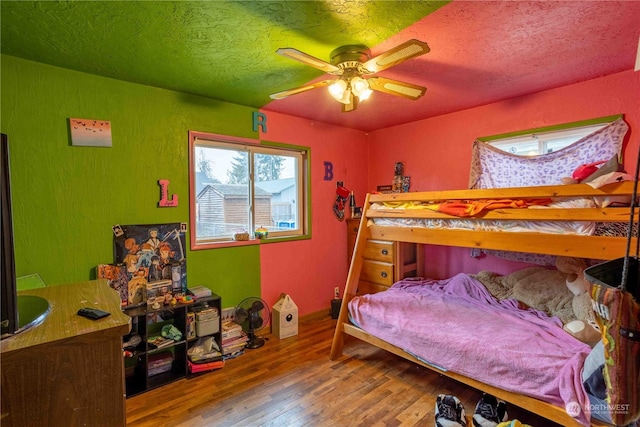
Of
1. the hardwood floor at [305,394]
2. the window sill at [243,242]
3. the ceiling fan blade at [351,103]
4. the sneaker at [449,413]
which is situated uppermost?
the ceiling fan blade at [351,103]

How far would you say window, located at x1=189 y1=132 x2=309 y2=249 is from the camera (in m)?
2.81

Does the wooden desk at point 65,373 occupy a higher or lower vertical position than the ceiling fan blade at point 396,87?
lower

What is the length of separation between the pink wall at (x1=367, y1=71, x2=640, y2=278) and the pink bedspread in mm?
571

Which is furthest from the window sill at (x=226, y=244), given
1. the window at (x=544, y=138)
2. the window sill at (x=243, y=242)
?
the window at (x=544, y=138)

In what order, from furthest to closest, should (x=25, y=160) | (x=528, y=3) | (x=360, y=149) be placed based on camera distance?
(x=360, y=149) → (x=25, y=160) → (x=528, y=3)

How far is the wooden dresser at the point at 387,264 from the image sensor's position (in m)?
3.18

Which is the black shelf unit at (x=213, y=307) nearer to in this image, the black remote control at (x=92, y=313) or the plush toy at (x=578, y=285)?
the black remote control at (x=92, y=313)

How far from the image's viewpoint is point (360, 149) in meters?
4.05


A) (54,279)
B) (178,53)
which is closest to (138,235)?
(54,279)

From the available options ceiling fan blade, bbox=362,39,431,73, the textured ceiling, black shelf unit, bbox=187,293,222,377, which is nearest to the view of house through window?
the textured ceiling

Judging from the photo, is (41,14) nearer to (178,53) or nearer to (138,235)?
(178,53)

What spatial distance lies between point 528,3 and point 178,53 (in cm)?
200

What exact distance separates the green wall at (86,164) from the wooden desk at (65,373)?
1.59m

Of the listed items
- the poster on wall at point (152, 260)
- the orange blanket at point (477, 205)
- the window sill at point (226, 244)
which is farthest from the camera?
the window sill at point (226, 244)
